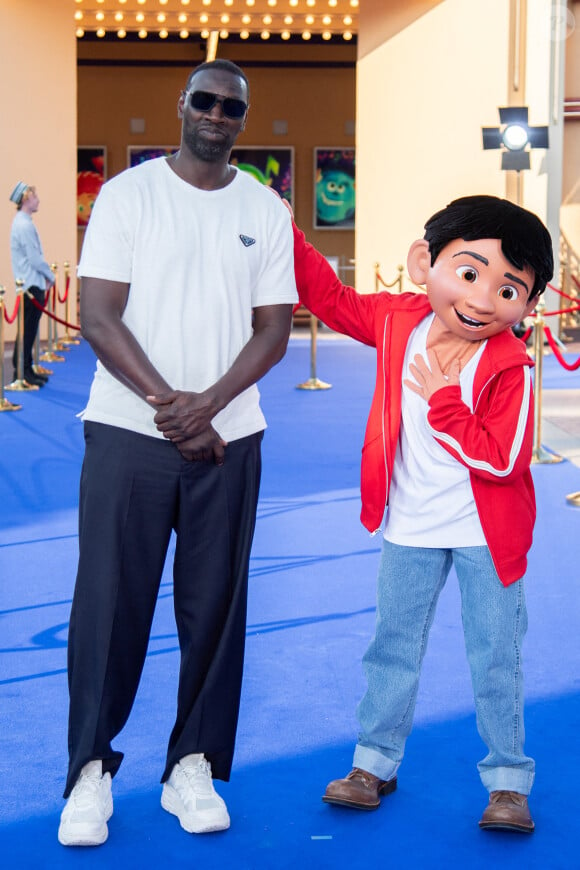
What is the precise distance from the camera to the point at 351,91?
87.0 feet

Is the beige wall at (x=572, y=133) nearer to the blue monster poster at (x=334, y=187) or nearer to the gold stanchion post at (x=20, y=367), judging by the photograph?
the blue monster poster at (x=334, y=187)

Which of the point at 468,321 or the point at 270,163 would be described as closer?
the point at 468,321

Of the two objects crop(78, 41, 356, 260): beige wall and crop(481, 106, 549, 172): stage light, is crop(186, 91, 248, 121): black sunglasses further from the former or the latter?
crop(78, 41, 356, 260): beige wall

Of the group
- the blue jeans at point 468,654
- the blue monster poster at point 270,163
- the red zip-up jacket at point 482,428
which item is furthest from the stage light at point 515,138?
the blue jeans at point 468,654

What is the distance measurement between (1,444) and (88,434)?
6.28m

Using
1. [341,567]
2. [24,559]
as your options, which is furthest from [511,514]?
A: [24,559]

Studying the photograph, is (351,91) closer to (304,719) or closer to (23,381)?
(23,381)

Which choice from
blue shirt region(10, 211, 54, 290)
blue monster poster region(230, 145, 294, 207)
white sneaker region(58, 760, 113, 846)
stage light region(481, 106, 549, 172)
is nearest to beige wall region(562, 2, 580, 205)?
stage light region(481, 106, 549, 172)

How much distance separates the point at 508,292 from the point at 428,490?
497 mm

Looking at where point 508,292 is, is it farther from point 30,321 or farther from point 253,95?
point 253,95

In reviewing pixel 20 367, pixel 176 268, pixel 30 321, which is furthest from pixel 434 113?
pixel 176 268

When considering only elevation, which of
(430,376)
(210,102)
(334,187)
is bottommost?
(430,376)

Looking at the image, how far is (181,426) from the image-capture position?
272 centimetres

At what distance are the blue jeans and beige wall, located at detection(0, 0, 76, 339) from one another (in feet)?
48.7
